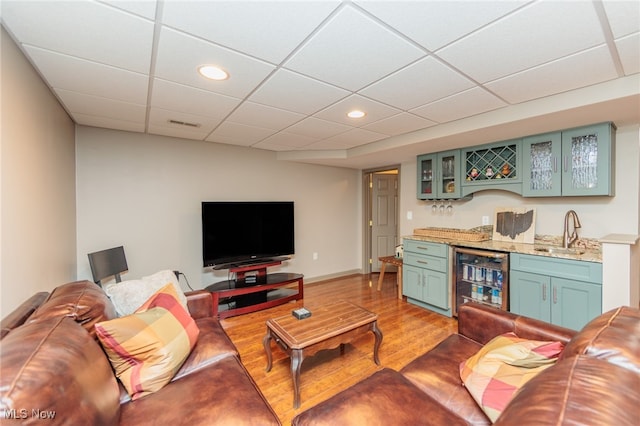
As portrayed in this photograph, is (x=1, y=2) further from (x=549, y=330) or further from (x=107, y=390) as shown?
(x=549, y=330)

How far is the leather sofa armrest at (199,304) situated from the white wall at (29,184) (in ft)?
2.96

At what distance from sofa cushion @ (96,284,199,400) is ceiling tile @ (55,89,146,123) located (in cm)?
179

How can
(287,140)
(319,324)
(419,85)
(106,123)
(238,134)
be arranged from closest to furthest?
1. (419,85)
2. (319,324)
3. (106,123)
4. (238,134)
5. (287,140)

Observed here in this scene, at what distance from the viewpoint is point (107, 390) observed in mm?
1075

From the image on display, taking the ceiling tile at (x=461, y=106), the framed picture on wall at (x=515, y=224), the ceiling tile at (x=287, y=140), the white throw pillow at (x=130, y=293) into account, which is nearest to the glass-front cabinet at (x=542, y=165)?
the framed picture on wall at (x=515, y=224)

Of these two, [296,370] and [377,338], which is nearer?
[296,370]

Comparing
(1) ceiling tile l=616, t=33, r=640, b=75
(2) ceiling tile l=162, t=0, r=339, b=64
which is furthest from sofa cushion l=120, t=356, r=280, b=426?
(1) ceiling tile l=616, t=33, r=640, b=75

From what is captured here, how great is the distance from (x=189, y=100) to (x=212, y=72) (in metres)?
0.59

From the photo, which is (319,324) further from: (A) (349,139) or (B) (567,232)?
(B) (567,232)

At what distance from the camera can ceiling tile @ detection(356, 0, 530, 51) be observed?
1178 mm

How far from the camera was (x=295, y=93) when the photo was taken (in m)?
2.08

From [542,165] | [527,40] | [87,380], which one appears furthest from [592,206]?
[87,380]

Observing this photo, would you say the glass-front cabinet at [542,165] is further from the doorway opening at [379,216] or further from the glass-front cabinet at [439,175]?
the doorway opening at [379,216]

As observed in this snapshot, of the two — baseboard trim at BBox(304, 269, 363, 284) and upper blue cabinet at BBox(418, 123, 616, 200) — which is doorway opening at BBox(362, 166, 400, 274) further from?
upper blue cabinet at BBox(418, 123, 616, 200)
